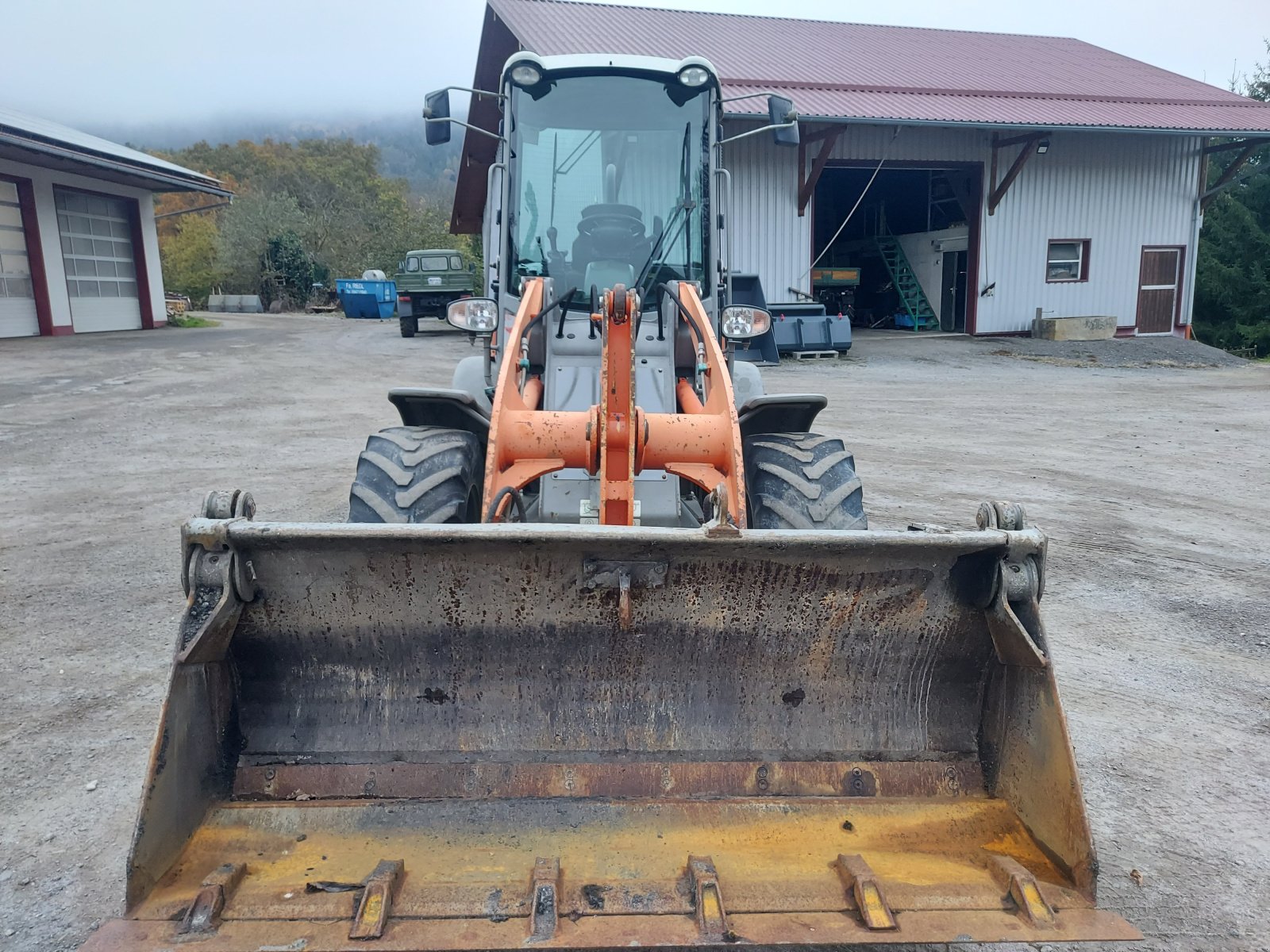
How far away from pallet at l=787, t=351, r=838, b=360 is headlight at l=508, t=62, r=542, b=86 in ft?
48.7

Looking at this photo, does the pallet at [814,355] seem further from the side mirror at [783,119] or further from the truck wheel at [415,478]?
the truck wheel at [415,478]

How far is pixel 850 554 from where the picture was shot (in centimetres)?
266

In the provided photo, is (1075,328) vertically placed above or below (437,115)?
below

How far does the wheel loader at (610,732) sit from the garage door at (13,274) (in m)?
22.0

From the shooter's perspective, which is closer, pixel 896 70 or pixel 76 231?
pixel 896 70

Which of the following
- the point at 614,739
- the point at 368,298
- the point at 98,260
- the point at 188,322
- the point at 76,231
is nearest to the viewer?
the point at 614,739

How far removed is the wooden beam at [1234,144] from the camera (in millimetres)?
21125

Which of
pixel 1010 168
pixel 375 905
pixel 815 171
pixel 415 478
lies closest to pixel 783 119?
pixel 415 478

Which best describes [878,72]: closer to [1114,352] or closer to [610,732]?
[1114,352]

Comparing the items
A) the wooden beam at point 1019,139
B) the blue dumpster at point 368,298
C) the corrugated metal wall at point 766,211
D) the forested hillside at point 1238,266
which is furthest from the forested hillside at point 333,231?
Answer: the corrugated metal wall at point 766,211

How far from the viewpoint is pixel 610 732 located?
2.81 metres

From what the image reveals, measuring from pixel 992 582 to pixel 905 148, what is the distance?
66.2 ft

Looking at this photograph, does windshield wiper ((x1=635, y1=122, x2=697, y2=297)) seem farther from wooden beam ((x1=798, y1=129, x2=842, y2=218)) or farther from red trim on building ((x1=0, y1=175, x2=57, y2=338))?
red trim on building ((x1=0, y1=175, x2=57, y2=338))

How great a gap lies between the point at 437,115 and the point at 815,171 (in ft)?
52.3
